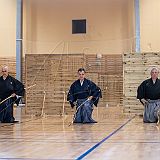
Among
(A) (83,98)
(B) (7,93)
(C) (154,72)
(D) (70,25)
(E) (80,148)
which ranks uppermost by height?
(D) (70,25)

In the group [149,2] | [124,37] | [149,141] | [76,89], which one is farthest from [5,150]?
[124,37]

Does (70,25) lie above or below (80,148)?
above

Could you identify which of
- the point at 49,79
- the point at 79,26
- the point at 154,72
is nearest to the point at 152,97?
the point at 154,72

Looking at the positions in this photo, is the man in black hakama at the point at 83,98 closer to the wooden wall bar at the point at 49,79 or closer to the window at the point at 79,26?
the wooden wall bar at the point at 49,79

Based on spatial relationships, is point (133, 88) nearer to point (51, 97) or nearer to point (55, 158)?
point (51, 97)

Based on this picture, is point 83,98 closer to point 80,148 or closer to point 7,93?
point 7,93

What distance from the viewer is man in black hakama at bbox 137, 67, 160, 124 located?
916 centimetres

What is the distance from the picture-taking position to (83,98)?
9273 millimetres

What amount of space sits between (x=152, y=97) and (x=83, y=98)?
168 cm

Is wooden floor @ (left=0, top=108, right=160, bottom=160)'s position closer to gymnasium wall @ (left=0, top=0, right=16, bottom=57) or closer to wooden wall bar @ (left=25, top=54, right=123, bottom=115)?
wooden wall bar @ (left=25, top=54, right=123, bottom=115)

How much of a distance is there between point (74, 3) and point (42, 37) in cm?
270

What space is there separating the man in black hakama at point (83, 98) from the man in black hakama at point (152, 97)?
113 cm

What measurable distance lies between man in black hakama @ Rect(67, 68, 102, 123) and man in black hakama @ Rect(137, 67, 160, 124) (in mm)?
1132

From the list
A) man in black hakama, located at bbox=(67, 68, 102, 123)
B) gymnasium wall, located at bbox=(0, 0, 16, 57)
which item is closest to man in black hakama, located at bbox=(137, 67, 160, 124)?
man in black hakama, located at bbox=(67, 68, 102, 123)
